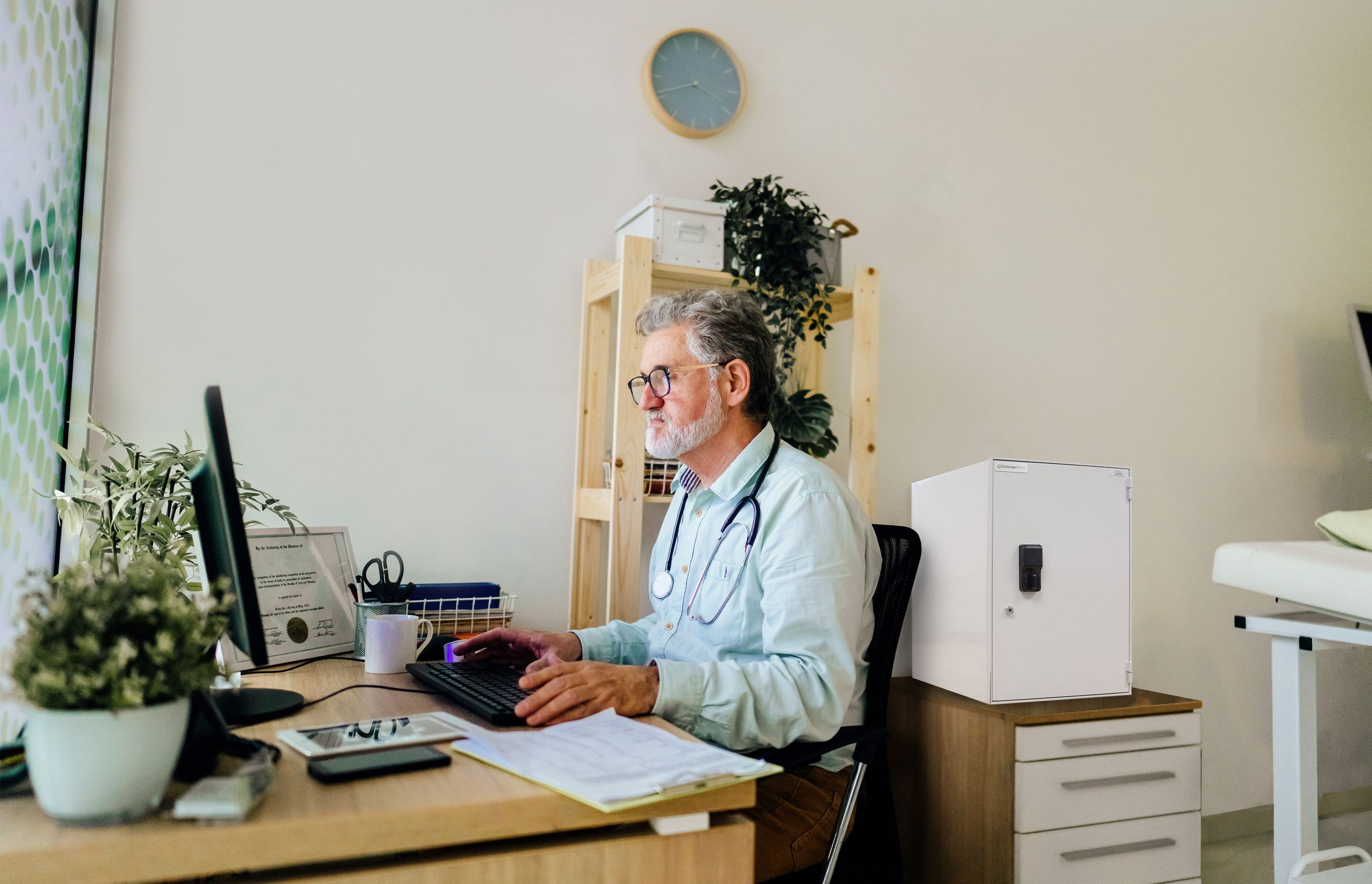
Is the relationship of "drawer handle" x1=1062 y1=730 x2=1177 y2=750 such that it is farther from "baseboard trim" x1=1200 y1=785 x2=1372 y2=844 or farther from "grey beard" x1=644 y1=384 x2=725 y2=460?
"baseboard trim" x1=1200 y1=785 x2=1372 y2=844

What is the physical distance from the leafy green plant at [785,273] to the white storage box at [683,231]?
0.11 feet

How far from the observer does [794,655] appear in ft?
4.75

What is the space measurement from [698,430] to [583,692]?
71cm

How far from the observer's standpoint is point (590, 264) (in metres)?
2.39

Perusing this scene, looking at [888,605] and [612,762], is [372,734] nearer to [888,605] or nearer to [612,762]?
[612,762]

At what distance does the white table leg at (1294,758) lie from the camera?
6.23ft

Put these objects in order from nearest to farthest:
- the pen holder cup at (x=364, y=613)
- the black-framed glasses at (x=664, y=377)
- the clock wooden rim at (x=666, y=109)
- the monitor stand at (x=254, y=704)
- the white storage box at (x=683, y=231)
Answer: the monitor stand at (x=254, y=704) → the pen holder cup at (x=364, y=613) → the black-framed glasses at (x=664, y=377) → the white storage box at (x=683, y=231) → the clock wooden rim at (x=666, y=109)

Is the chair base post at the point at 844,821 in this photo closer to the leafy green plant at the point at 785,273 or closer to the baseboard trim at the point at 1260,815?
the leafy green plant at the point at 785,273

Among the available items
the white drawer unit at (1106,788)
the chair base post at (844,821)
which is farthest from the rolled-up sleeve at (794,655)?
the white drawer unit at (1106,788)

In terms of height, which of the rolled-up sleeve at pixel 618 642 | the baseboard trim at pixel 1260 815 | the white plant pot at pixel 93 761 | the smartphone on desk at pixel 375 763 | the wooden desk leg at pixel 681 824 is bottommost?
the baseboard trim at pixel 1260 815

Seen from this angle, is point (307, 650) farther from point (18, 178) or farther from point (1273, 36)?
point (1273, 36)

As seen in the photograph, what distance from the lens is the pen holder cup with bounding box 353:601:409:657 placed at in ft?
5.62

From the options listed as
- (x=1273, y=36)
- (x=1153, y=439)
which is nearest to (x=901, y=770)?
(x=1153, y=439)

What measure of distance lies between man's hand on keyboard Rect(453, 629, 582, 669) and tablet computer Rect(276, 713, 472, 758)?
1.28 ft
